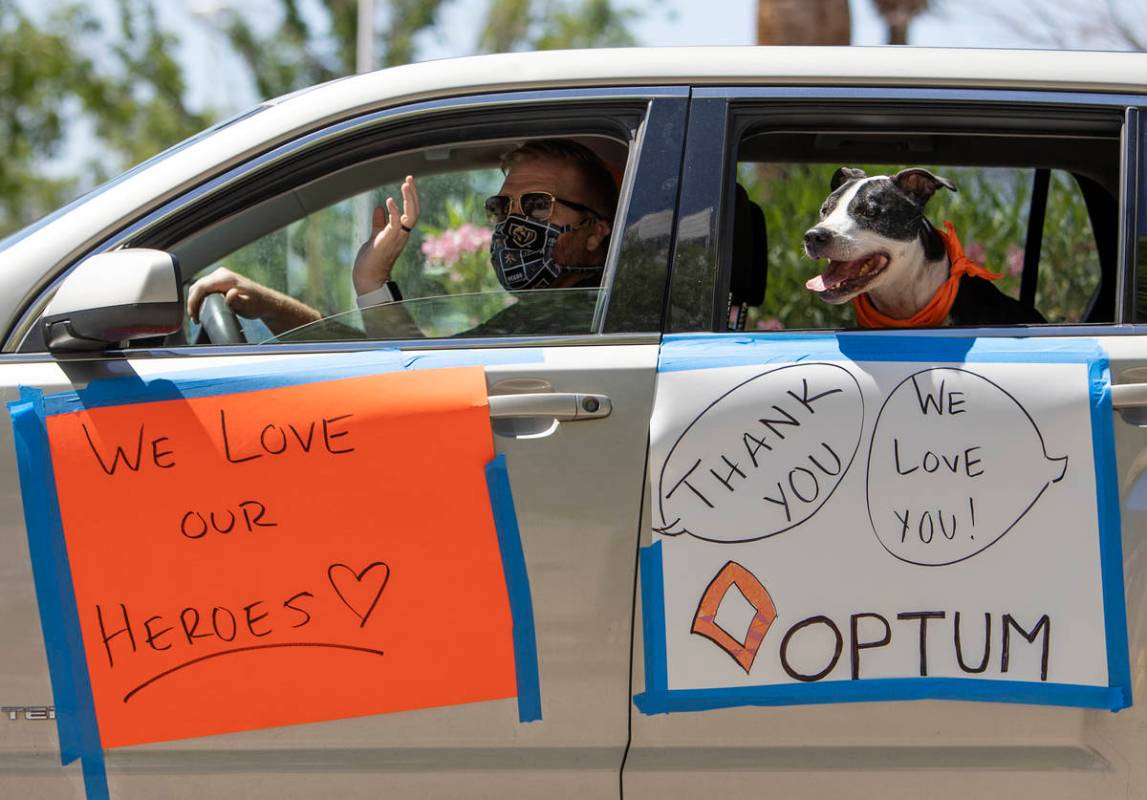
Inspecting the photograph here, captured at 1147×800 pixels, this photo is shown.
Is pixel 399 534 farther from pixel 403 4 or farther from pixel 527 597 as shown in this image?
pixel 403 4

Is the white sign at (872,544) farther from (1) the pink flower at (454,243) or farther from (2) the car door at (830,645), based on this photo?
(1) the pink flower at (454,243)

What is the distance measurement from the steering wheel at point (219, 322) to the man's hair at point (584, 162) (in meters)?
0.79

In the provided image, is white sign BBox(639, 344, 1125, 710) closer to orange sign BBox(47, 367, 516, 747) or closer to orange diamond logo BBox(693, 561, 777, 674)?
orange diamond logo BBox(693, 561, 777, 674)

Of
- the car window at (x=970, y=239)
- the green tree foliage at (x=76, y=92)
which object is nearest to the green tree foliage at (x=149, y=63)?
the green tree foliage at (x=76, y=92)

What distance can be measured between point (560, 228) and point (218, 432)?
1148mm

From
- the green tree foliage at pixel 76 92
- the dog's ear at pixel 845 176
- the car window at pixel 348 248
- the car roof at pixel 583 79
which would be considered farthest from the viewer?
the green tree foliage at pixel 76 92

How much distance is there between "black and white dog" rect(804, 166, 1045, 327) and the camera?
2670 millimetres

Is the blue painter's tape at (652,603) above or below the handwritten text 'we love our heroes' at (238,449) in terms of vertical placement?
below

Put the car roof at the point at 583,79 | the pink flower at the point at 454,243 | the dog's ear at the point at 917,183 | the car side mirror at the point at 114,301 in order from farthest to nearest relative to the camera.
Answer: the pink flower at the point at 454,243
the dog's ear at the point at 917,183
the car roof at the point at 583,79
the car side mirror at the point at 114,301

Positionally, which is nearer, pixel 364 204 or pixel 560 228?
pixel 560 228

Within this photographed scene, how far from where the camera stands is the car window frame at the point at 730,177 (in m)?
2.36

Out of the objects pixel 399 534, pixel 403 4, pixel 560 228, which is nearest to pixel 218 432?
pixel 399 534

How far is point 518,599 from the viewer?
2.19 meters

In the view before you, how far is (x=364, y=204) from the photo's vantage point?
344 cm
